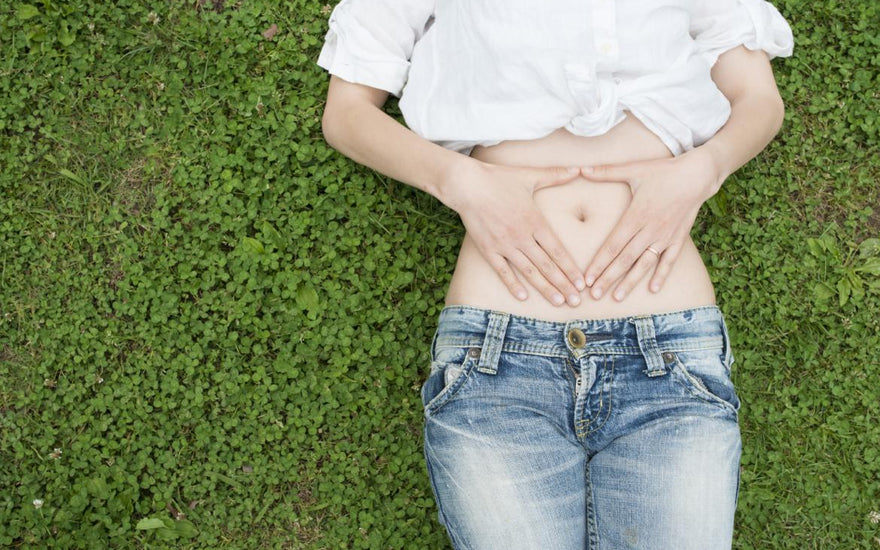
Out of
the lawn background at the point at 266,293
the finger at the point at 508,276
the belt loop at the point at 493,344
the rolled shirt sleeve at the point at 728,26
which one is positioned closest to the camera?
the belt loop at the point at 493,344

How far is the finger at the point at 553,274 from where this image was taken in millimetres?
2314

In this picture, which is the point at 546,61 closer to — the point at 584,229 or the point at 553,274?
the point at 584,229

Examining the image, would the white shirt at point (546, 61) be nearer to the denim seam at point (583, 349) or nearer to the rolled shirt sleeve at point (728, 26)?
the rolled shirt sleeve at point (728, 26)

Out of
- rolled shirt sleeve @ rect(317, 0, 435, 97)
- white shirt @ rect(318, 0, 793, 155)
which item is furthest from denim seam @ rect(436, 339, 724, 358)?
rolled shirt sleeve @ rect(317, 0, 435, 97)

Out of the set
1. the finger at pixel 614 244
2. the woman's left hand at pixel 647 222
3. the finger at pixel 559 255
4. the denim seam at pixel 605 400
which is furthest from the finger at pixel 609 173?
the denim seam at pixel 605 400

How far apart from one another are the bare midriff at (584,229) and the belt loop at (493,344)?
9 centimetres

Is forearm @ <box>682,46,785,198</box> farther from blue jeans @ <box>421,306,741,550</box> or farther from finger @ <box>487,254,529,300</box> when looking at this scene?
finger @ <box>487,254,529,300</box>

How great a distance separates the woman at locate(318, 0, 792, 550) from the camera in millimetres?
2174

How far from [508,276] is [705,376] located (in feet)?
2.25

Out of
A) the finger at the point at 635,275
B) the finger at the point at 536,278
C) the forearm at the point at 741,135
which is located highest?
the forearm at the point at 741,135

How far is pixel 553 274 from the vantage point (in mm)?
2330

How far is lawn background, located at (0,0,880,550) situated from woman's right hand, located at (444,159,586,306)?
0.81 metres

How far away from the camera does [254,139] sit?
3.17 metres

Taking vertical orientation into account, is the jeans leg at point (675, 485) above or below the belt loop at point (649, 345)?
below
